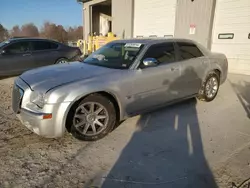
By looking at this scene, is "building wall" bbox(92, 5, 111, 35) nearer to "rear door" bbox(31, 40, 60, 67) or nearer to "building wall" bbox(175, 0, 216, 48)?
"building wall" bbox(175, 0, 216, 48)

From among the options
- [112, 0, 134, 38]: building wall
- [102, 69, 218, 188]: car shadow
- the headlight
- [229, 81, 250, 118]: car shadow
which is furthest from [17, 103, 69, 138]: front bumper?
[112, 0, 134, 38]: building wall

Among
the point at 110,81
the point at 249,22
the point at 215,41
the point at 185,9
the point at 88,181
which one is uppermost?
the point at 185,9

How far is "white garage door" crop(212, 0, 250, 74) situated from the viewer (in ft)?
28.4

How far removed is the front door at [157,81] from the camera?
3.82m

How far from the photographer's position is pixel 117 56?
4273 mm

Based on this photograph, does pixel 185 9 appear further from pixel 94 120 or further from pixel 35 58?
pixel 94 120

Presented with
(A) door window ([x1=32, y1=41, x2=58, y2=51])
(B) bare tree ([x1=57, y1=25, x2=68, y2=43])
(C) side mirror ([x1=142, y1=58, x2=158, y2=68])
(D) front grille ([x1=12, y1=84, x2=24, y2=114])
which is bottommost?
(D) front grille ([x1=12, y1=84, x2=24, y2=114])

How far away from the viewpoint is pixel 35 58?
27.1ft

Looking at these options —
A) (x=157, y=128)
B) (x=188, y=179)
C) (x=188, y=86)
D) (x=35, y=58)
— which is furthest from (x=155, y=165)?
(x=35, y=58)

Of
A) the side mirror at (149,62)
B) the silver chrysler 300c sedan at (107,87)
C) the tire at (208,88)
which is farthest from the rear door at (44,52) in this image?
the tire at (208,88)

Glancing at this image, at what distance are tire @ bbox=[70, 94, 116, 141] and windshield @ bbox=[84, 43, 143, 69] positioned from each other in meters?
0.79

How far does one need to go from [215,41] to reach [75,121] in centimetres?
846

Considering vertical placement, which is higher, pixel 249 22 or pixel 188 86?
pixel 249 22

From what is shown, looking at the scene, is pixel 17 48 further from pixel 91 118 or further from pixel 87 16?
pixel 87 16
